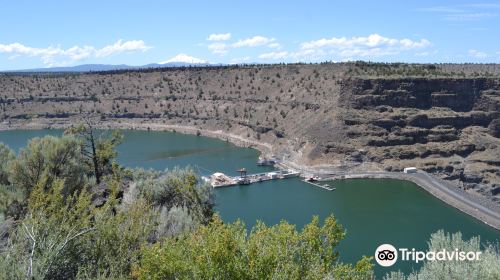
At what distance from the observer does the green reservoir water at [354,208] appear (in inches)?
1719

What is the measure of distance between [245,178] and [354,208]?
15336 millimetres

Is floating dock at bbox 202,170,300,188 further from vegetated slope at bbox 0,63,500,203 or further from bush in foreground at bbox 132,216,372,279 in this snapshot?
bush in foreground at bbox 132,216,372,279

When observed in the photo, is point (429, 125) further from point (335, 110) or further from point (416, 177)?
point (335, 110)

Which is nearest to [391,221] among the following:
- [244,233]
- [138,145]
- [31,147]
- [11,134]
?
[31,147]

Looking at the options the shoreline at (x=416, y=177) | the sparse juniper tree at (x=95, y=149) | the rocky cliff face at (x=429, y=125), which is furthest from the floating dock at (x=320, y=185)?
the sparse juniper tree at (x=95, y=149)

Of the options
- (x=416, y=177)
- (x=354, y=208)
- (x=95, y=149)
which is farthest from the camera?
(x=416, y=177)

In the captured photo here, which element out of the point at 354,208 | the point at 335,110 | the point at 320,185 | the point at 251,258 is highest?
the point at 251,258

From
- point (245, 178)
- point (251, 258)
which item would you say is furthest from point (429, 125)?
point (251, 258)

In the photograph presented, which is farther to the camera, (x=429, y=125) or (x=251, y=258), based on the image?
(x=429, y=125)

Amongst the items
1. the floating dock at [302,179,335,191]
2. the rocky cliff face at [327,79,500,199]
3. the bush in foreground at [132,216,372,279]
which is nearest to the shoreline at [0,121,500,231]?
the floating dock at [302,179,335,191]

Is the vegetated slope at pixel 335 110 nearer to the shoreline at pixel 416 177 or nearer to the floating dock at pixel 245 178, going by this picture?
the shoreline at pixel 416 177

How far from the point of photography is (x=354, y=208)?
52969 millimetres

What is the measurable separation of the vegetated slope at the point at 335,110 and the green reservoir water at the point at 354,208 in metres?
7.27

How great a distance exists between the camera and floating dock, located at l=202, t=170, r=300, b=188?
201 ft
